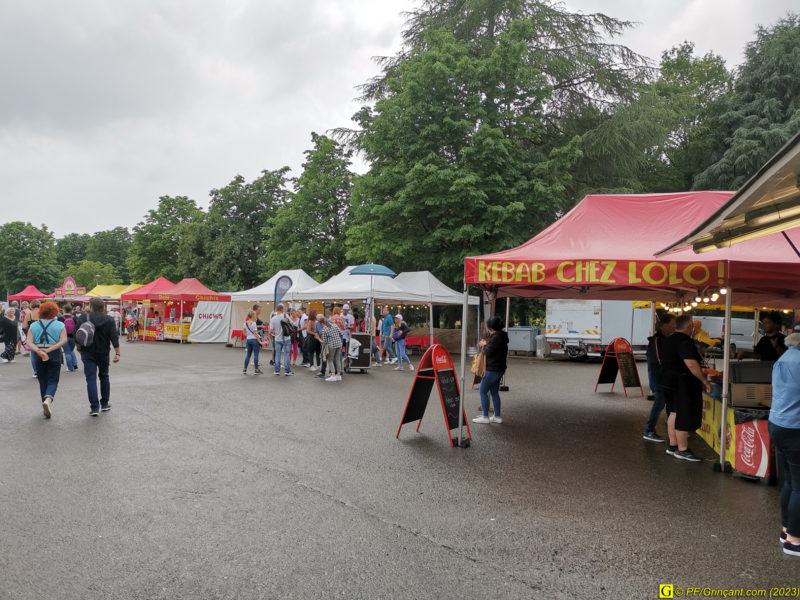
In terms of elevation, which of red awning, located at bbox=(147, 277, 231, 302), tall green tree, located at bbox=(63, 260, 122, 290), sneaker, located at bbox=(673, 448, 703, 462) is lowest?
sneaker, located at bbox=(673, 448, 703, 462)

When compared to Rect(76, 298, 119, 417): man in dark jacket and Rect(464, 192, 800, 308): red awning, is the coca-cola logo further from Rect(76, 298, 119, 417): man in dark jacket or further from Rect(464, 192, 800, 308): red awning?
Rect(76, 298, 119, 417): man in dark jacket

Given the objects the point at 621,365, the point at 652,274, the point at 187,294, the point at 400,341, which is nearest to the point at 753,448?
the point at 652,274

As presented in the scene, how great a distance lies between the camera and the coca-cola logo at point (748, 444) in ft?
18.8

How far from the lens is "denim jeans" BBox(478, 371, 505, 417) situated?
825cm

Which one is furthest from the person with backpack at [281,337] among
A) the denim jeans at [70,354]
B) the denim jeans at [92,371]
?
the denim jeans at [92,371]

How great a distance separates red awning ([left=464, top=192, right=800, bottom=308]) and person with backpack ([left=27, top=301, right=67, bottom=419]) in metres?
6.13

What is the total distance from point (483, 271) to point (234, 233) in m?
32.9

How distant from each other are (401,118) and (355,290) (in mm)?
7901

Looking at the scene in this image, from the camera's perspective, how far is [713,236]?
565 centimetres

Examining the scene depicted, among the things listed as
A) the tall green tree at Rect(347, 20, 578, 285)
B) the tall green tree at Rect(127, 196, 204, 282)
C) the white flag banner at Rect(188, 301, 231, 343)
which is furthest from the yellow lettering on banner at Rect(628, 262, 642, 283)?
the tall green tree at Rect(127, 196, 204, 282)

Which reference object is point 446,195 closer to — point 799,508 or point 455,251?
point 455,251

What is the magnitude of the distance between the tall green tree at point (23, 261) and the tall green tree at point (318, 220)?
52.9m

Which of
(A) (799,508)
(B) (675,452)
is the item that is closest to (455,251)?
(B) (675,452)

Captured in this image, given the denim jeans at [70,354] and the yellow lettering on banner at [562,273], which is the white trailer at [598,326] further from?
the denim jeans at [70,354]
